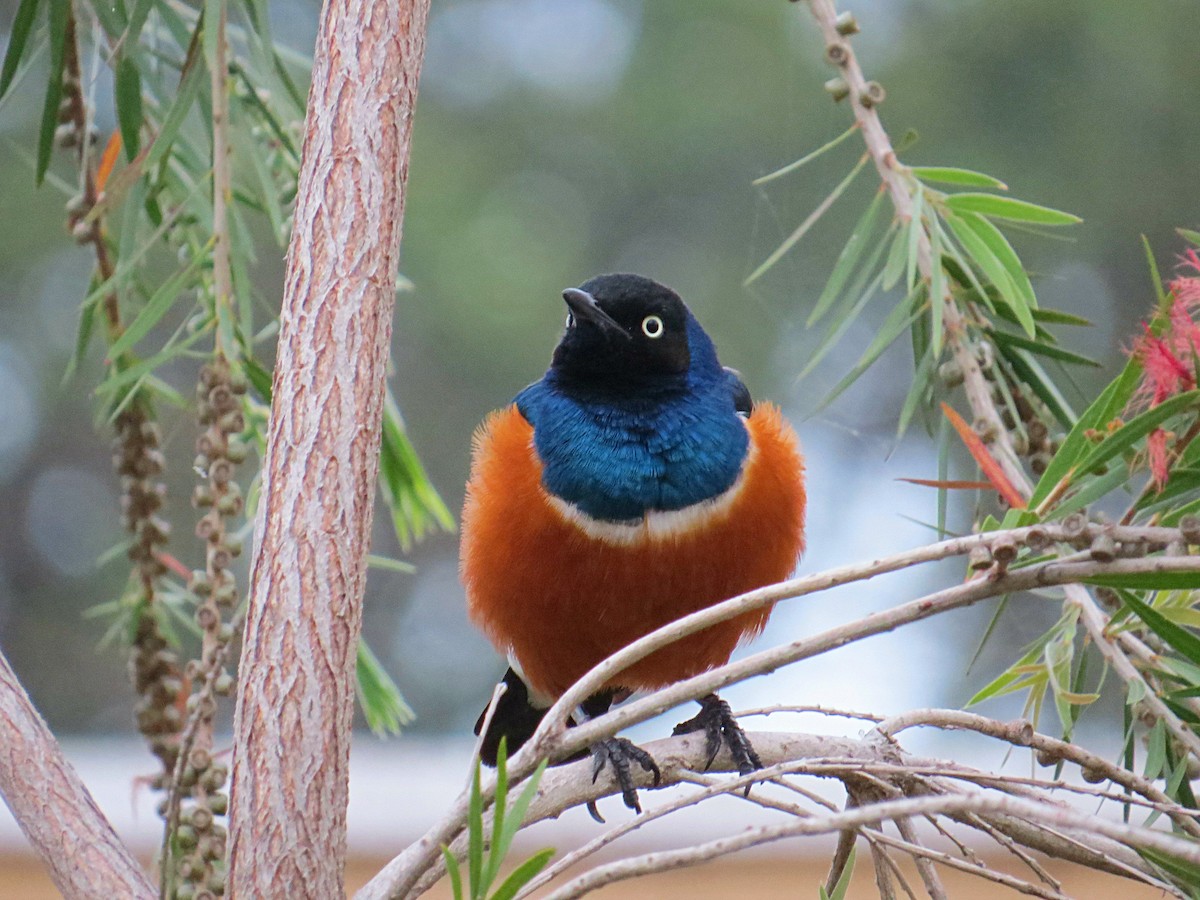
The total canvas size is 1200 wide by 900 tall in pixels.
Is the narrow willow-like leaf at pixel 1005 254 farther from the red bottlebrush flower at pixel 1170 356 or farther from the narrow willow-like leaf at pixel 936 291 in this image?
the red bottlebrush flower at pixel 1170 356

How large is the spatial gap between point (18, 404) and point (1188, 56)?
5.01 m

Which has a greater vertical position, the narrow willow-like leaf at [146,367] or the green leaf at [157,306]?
the green leaf at [157,306]

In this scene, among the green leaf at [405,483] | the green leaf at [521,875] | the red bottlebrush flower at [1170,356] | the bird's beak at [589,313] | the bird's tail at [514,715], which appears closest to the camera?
the green leaf at [521,875]

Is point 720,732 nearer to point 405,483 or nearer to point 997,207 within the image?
point 405,483

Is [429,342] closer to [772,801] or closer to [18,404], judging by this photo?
[18,404]

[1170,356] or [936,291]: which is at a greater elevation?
[936,291]

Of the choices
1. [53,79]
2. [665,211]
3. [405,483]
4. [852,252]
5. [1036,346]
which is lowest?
[405,483]

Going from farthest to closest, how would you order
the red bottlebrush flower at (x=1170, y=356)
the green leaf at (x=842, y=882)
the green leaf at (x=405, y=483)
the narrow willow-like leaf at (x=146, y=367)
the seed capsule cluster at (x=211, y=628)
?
the green leaf at (x=405, y=483)
the narrow willow-like leaf at (x=146, y=367)
the seed capsule cluster at (x=211, y=628)
the green leaf at (x=842, y=882)
the red bottlebrush flower at (x=1170, y=356)

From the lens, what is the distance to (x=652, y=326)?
2105 mm

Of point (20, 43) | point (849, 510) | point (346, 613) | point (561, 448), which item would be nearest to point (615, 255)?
point (849, 510)

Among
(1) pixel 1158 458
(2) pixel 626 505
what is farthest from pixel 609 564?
(1) pixel 1158 458

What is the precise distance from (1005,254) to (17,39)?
1.06m

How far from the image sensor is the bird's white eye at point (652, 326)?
82.4 inches

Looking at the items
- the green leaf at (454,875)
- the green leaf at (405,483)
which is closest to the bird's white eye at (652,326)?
the green leaf at (405,483)
